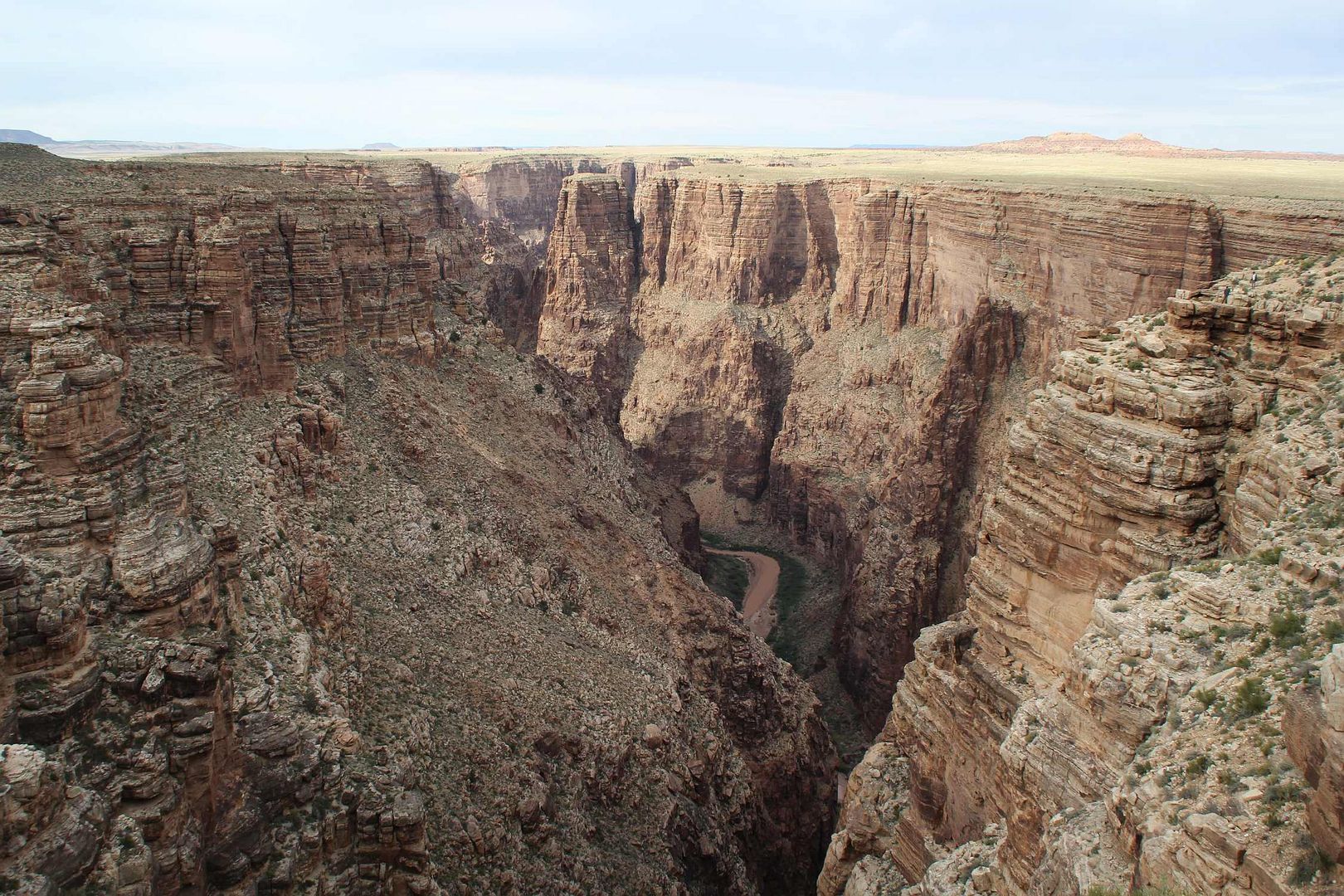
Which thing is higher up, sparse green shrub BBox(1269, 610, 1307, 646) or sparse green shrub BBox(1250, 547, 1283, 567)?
sparse green shrub BBox(1250, 547, 1283, 567)

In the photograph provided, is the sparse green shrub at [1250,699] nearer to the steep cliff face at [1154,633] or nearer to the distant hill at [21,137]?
the steep cliff face at [1154,633]

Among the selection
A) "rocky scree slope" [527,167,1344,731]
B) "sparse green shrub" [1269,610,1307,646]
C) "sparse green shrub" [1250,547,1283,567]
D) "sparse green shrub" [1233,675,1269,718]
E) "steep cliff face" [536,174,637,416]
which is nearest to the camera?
"sparse green shrub" [1233,675,1269,718]

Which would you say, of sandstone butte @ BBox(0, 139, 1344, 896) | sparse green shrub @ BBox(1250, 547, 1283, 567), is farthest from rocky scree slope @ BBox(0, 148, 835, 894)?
sparse green shrub @ BBox(1250, 547, 1283, 567)

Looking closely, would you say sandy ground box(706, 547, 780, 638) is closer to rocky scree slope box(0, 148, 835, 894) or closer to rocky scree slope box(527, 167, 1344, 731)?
rocky scree slope box(527, 167, 1344, 731)

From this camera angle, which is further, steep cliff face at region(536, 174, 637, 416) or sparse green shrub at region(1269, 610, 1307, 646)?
steep cliff face at region(536, 174, 637, 416)

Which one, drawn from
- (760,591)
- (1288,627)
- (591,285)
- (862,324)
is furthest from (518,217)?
(1288,627)

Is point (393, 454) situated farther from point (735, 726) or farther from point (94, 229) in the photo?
point (735, 726)
